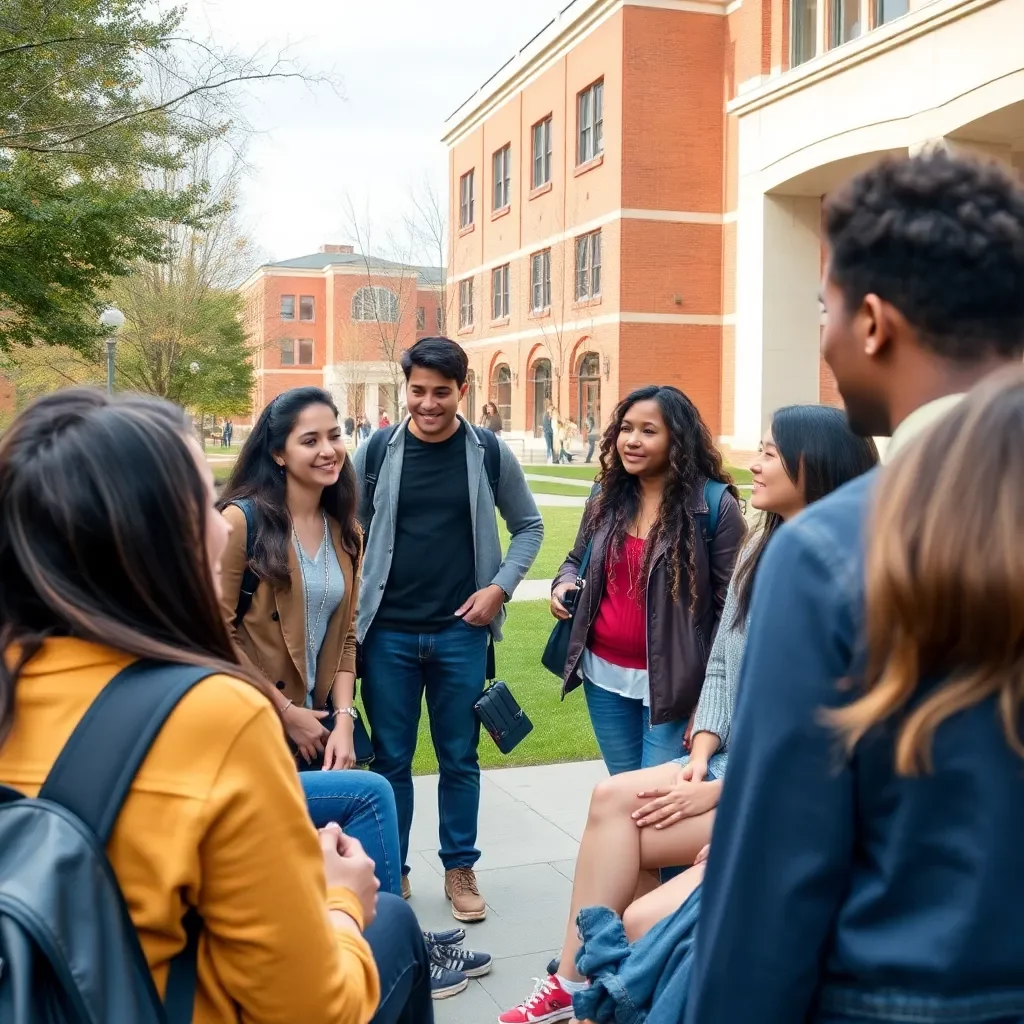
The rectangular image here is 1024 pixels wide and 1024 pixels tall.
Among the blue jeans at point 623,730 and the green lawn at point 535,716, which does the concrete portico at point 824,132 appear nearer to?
the green lawn at point 535,716

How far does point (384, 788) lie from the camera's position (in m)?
2.85

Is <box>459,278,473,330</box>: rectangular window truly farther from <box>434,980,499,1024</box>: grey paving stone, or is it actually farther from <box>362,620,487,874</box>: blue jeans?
<box>434,980,499,1024</box>: grey paving stone

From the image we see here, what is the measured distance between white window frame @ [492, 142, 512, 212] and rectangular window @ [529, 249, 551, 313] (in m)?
3.59

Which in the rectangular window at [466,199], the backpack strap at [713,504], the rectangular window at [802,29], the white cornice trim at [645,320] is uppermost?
the rectangular window at [466,199]

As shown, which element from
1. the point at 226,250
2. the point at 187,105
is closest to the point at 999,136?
the point at 187,105

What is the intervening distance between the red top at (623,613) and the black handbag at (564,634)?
0.38 ft

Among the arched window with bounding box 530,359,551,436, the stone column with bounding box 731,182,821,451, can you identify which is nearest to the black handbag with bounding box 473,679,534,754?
the stone column with bounding box 731,182,821,451

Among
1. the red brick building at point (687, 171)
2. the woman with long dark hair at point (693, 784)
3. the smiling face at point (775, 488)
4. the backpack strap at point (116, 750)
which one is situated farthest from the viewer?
the red brick building at point (687, 171)

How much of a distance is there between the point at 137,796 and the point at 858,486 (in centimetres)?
101

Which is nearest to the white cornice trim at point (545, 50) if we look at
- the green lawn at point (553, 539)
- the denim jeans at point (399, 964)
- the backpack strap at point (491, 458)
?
the green lawn at point (553, 539)

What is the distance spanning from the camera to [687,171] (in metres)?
35.3

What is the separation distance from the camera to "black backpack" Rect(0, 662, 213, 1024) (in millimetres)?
1337

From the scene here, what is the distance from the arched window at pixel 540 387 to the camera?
4294cm

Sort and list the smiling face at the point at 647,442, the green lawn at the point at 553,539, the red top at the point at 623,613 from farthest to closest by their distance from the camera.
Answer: the green lawn at the point at 553,539 → the smiling face at the point at 647,442 → the red top at the point at 623,613
